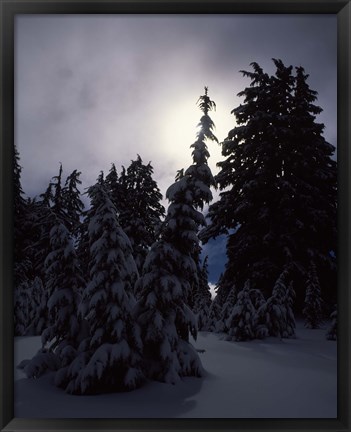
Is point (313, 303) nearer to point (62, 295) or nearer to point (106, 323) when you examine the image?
point (106, 323)

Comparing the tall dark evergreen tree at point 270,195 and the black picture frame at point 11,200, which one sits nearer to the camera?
the black picture frame at point 11,200

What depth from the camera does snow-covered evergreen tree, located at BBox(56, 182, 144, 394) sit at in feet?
20.4

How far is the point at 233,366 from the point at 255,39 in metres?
6.00

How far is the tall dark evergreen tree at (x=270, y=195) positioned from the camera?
984cm

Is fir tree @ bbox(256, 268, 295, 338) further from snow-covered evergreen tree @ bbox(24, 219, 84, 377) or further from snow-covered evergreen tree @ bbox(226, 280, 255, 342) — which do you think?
snow-covered evergreen tree @ bbox(24, 219, 84, 377)

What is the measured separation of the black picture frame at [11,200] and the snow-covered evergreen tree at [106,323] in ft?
2.11

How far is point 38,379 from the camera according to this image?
6395mm

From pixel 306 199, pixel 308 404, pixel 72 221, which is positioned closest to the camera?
pixel 308 404

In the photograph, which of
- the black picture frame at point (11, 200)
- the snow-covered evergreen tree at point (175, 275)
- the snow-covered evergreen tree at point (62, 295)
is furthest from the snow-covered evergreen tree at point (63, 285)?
the snow-covered evergreen tree at point (175, 275)

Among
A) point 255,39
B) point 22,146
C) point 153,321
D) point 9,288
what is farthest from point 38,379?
point 255,39

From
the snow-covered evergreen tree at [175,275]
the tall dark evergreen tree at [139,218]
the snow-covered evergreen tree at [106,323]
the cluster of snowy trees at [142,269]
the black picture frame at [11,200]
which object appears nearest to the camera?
the black picture frame at [11,200]

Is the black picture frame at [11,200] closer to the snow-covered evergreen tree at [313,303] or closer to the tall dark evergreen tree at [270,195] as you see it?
the tall dark evergreen tree at [270,195]

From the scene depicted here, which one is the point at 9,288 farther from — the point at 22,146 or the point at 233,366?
the point at 233,366

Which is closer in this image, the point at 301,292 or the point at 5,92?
the point at 5,92
